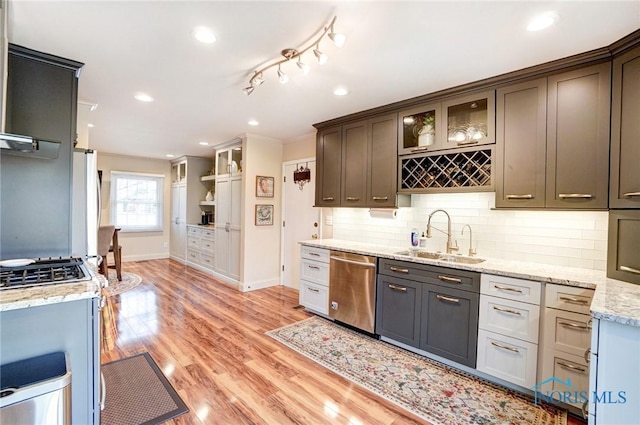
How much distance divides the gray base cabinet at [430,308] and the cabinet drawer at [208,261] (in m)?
3.73

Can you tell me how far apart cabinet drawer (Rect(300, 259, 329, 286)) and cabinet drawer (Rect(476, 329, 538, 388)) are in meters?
1.70

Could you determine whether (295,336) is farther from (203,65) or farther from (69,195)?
(203,65)

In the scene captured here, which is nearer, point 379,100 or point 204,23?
point 204,23

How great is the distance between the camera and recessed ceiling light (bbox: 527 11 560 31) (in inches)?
66.2

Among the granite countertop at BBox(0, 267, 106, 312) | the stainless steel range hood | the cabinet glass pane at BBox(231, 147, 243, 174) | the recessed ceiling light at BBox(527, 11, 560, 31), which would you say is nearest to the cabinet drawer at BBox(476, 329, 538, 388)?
the recessed ceiling light at BBox(527, 11, 560, 31)

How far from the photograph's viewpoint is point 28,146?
1705mm

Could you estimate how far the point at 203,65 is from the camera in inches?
92.5

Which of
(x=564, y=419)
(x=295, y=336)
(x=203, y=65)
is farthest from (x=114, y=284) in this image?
(x=564, y=419)

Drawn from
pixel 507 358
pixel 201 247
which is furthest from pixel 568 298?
pixel 201 247

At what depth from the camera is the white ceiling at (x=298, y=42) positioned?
167 cm

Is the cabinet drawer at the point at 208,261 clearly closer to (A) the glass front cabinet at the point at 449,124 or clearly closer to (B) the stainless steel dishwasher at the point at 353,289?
(B) the stainless steel dishwasher at the point at 353,289

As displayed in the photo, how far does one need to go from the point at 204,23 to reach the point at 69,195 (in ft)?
5.43

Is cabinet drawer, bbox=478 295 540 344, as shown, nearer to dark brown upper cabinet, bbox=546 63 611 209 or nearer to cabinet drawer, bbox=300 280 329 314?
dark brown upper cabinet, bbox=546 63 611 209

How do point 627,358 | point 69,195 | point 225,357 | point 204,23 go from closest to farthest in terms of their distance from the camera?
point 627,358 → point 204,23 → point 69,195 → point 225,357
